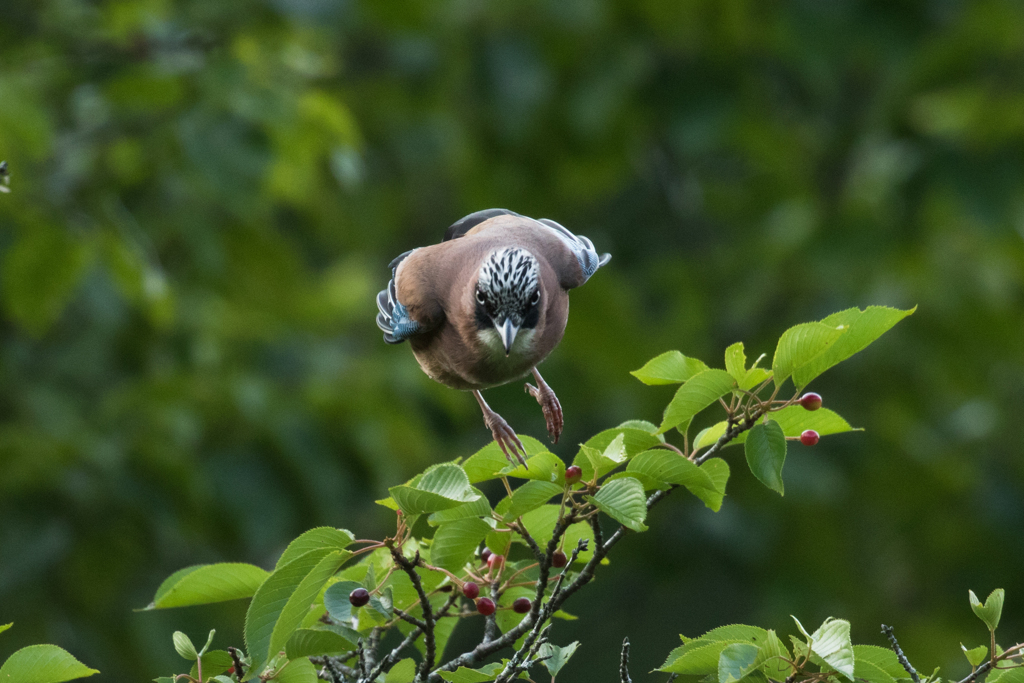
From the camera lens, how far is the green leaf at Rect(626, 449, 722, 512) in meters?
2.52

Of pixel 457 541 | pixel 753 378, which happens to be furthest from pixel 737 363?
pixel 457 541

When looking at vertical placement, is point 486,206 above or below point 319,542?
above

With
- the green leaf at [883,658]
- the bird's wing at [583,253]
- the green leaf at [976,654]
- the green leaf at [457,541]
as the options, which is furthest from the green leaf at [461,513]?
the bird's wing at [583,253]

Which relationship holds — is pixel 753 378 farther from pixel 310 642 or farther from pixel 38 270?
pixel 38 270

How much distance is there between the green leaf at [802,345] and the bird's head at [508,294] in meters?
1.06

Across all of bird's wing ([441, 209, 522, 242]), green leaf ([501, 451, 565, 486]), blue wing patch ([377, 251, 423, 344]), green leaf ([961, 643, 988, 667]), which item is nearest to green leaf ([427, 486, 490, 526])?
green leaf ([501, 451, 565, 486])

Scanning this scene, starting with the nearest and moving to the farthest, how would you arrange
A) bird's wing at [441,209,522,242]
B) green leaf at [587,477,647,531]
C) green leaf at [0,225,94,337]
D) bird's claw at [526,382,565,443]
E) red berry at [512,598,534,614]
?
green leaf at [587,477,647,531], red berry at [512,598,534,614], bird's claw at [526,382,565,443], bird's wing at [441,209,522,242], green leaf at [0,225,94,337]

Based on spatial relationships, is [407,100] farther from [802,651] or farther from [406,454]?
[802,651]

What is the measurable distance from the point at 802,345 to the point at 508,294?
1150 millimetres

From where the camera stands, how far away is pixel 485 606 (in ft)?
9.21

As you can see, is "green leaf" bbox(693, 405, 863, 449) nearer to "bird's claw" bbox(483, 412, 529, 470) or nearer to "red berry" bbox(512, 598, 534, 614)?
"bird's claw" bbox(483, 412, 529, 470)

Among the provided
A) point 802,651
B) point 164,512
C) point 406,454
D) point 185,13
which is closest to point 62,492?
point 164,512

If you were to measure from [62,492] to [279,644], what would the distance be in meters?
4.97

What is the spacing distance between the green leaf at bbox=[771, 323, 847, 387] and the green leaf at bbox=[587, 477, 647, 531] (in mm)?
430
